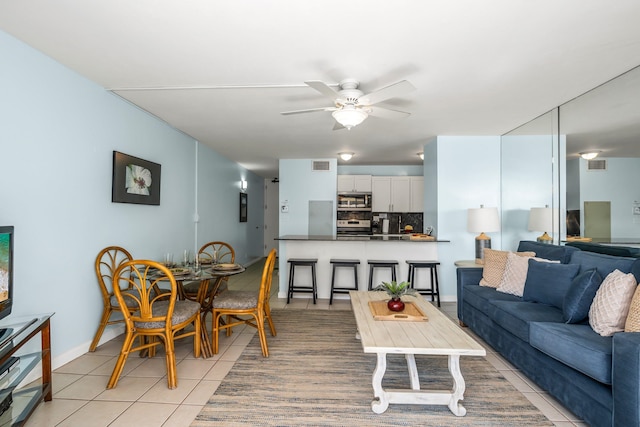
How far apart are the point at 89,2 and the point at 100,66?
93 cm

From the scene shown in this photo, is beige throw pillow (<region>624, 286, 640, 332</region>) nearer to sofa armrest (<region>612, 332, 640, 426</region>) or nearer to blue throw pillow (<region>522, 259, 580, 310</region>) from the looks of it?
sofa armrest (<region>612, 332, 640, 426</region>)

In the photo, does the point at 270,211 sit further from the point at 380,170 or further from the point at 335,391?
the point at 335,391

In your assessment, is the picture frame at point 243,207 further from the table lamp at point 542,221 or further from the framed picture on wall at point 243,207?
the table lamp at point 542,221

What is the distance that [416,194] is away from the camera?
23.7 feet

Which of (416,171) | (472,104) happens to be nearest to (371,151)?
(416,171)

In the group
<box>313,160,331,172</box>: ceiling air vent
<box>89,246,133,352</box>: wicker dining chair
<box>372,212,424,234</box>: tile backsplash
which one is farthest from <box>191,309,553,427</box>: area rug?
<box>372,212,424,234</box>: tile backsplash

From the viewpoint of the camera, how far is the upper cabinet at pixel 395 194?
7.21 metres

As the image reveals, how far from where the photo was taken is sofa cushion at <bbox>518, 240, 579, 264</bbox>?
304cm

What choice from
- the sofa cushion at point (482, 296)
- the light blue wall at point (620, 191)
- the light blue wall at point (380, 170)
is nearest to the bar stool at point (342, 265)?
the sofa cushion at point (482, 296)

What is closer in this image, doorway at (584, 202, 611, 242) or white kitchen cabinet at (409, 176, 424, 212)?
doorway at (584, 202, 611, 242)

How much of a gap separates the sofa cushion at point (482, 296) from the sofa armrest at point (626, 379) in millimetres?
1398

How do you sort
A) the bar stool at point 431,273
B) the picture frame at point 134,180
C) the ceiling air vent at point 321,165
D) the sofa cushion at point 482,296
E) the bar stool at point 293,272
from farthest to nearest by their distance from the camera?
1. the ceiling air vent at point 321,165
2. the bar stool at point 293,272
3. the bar stool at point 431,273
4. the picture frame at point 134,180
5. the sofa cushion at point 482,296

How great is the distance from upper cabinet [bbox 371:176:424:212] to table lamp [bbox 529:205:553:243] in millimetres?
3118

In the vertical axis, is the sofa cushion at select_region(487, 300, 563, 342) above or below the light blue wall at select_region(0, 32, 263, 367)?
below
